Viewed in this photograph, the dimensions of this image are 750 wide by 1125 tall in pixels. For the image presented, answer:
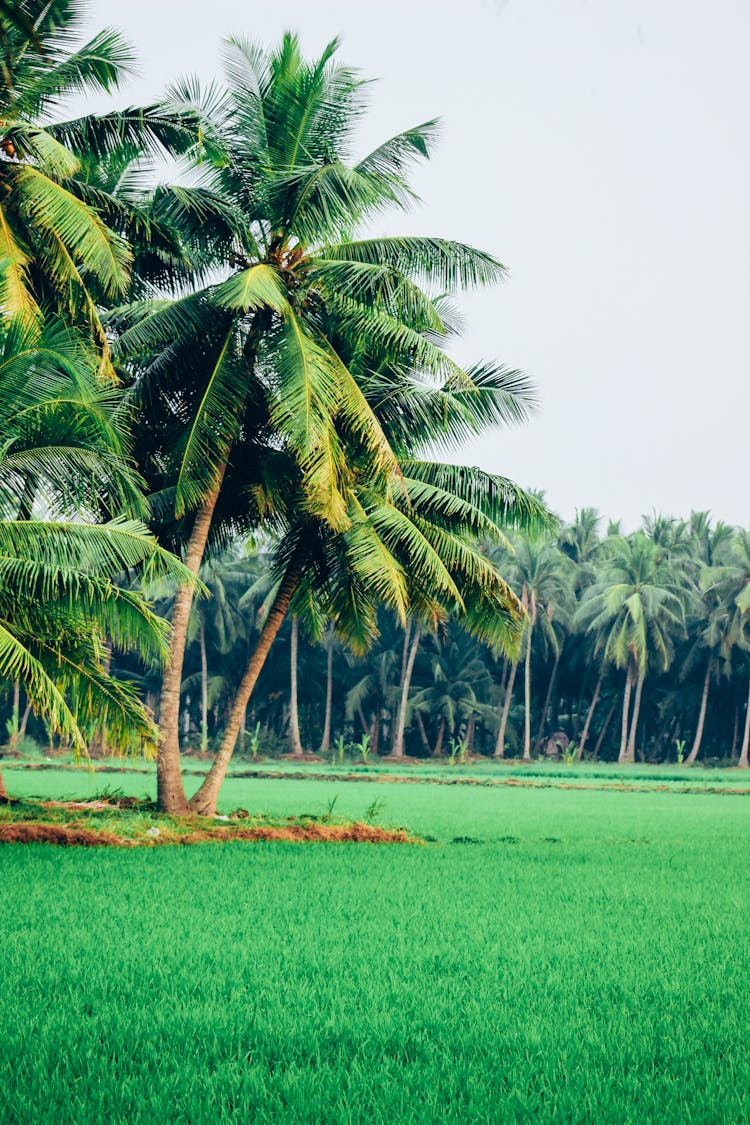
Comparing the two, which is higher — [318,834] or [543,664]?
[543,664]

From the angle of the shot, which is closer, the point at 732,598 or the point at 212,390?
the point at 212,390

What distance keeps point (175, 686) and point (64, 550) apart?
16.9 feet

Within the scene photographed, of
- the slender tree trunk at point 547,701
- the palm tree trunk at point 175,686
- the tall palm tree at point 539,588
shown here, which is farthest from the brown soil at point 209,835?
the slender tree trunk at point 547,701

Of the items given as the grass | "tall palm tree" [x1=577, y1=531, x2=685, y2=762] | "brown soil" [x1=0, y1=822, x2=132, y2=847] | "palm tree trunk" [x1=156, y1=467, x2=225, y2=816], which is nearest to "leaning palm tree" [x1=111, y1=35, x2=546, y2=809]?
"palm tree trunk" [x1=156, y1=467, x2=225, y2=816]

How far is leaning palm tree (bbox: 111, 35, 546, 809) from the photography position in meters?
14.0

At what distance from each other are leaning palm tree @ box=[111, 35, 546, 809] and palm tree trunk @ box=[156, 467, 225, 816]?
0.08 feet

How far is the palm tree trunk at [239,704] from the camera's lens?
1586 cm

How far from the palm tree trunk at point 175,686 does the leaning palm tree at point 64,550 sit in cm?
291

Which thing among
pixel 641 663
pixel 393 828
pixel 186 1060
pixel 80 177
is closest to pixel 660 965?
pixel 186 1060

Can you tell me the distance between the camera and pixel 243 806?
20.5m

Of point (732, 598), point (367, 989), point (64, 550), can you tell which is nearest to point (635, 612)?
point (732, 598)

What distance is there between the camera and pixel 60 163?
488 inches

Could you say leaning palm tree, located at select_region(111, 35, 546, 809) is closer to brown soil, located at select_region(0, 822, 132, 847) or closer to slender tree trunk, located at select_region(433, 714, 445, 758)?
brown soil, located at select_region(0, 822, 132, 847)

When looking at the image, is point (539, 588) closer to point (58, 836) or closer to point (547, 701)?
point (547, 701)
